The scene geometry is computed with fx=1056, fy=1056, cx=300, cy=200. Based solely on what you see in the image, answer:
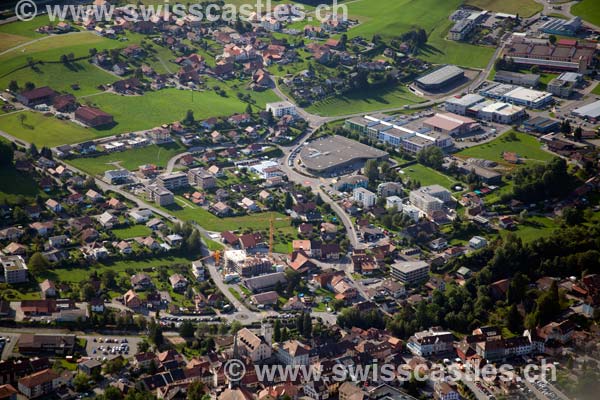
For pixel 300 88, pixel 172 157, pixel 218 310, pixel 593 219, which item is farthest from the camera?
pixel 300 88

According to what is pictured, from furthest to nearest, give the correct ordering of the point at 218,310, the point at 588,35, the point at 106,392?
the point at 588,35
the point at 218,310
the point at 106,392

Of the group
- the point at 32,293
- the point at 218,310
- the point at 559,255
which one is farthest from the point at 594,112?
the point at 32,293

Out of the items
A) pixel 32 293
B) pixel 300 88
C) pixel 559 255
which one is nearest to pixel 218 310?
pixel 32 293

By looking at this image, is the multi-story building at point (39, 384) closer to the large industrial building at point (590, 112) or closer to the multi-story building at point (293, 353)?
the multi-story building at point (293, 353)

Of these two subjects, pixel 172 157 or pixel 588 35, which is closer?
pixel 172 157

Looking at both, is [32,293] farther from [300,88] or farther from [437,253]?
[300,88]
